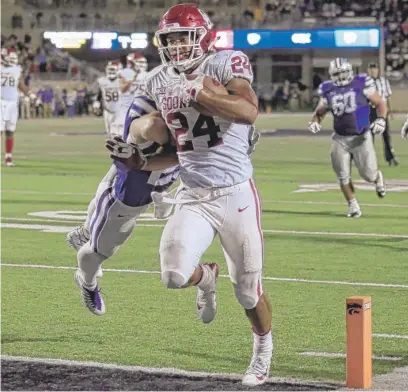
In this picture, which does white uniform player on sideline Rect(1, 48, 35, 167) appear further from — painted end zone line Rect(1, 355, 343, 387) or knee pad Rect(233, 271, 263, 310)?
knee pad Rect(233, 271, 263, 310)

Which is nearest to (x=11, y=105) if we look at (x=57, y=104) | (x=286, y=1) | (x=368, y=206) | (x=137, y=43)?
(x=368, y=206)

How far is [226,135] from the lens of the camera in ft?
20.5

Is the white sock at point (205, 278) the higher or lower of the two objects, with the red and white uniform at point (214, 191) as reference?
lower

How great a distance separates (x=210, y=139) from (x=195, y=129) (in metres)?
0.09

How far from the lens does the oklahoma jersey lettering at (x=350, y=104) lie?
1399 centimetres

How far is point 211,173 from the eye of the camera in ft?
20.5

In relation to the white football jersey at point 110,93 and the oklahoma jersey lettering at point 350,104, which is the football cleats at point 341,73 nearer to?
the oklahoma jersey lettering at point 350,104

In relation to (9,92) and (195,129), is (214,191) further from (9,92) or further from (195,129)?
(9,92)

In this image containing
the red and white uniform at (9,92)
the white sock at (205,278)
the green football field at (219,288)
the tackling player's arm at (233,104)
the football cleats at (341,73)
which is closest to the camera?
the tackling player's arm at (233,104)

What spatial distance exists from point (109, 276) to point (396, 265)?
2.31 m

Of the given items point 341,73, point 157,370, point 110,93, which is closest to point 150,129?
point 157,370

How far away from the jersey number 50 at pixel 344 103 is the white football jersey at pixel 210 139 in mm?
7831

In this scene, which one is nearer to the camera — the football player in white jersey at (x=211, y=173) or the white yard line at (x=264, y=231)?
the football player in white jersey at (x=211, y=173)

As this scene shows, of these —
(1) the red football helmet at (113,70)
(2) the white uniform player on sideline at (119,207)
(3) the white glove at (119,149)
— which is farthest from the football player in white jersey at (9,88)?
(3) the white glove at (119,149)
